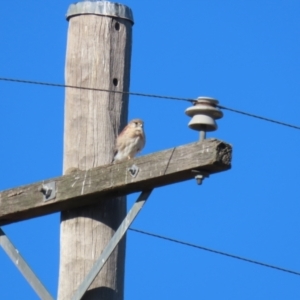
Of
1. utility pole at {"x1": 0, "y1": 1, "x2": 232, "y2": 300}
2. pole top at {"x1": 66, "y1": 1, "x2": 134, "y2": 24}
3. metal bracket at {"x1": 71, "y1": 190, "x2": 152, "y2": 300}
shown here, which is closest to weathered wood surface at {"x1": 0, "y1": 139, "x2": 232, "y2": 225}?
utility pole at {"x1": 0, "y1": 1, "x2": 232, "y2": 300}

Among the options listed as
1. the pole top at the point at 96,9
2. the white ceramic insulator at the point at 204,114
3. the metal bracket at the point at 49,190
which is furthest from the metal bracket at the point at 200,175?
the pole top at the point at 96,9

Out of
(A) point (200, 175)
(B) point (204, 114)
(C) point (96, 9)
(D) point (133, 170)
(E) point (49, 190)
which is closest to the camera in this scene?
(A) point (200, 175)

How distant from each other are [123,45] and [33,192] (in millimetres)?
1139

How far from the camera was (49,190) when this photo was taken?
7.64 m

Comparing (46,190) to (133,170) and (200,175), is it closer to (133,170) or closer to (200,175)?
(133,170)

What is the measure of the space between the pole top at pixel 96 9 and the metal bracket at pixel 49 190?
1.17 m

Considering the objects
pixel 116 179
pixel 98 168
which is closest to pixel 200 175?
pixel 116 179

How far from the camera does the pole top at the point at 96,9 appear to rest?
26.5 feet

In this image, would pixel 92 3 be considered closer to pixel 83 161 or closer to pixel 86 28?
pixel 86 28

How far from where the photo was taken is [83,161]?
7.77m

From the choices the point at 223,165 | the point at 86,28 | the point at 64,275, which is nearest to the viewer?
the point at 223,165

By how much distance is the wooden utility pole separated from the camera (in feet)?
24.6

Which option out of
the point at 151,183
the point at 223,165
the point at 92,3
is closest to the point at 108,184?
the point at 151,183

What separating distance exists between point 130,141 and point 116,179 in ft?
3.13
